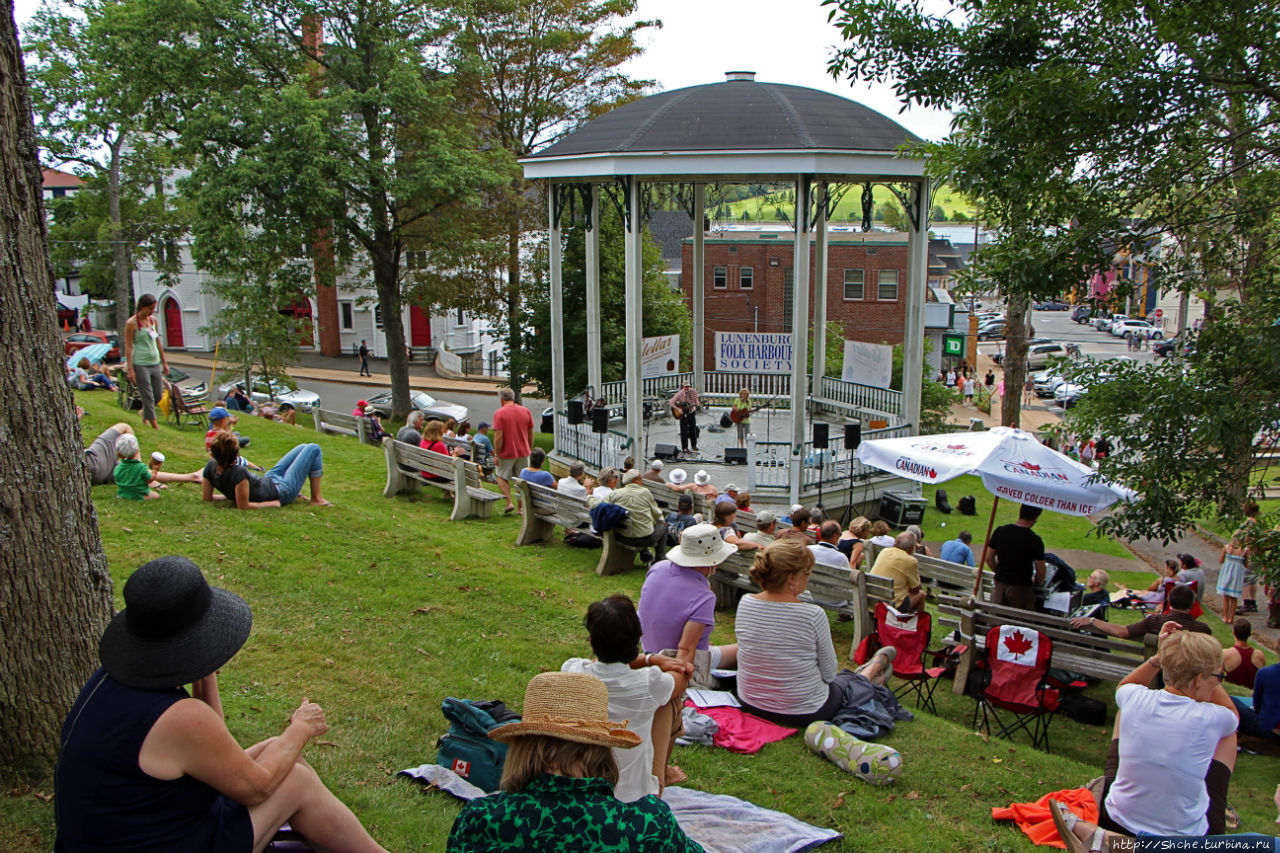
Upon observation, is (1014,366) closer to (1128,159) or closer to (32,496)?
(1128,159)

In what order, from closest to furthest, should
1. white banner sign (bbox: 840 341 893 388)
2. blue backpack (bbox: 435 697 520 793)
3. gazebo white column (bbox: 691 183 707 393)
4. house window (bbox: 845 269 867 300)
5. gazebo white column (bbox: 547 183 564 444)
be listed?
blue backpack (bbox: 435 697 520 793), gazebo white column (bbox: 547 183 564 444), white banner sign (bbox: 840 341 893 388), gazebo white column (bbox: 691 183 707 393), house window (bbox: 845 269 867 300)

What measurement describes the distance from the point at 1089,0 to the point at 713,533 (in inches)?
226

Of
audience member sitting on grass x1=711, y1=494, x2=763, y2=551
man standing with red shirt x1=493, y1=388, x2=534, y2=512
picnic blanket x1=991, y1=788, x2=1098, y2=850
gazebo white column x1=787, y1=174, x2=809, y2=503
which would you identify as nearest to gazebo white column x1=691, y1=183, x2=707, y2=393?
gazebo white column x1=787, y1=174, x2=809, y2=503

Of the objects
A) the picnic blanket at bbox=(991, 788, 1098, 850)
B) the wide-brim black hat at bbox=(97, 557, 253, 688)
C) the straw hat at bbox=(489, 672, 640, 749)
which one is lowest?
the picnic blanket at bbox=(991, 788, 1098, 850)

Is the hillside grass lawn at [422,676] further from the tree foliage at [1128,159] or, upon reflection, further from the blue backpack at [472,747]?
the tree foliage at [1128,159]

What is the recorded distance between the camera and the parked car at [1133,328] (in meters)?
75.1

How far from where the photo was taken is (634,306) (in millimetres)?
20359

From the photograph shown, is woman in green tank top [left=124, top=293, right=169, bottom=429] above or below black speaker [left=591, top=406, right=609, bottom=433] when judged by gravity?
above

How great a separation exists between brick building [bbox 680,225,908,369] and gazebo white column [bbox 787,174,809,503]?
87.2 feet

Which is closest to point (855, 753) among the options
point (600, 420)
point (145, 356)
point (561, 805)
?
point (561, 805)

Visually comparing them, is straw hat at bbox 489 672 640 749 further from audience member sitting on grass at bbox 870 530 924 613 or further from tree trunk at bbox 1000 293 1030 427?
tree trunk at bbox 1000 293 1030 427

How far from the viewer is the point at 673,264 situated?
2872 inches

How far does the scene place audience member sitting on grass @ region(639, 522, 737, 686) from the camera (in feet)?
21.6

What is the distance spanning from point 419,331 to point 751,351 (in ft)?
110
